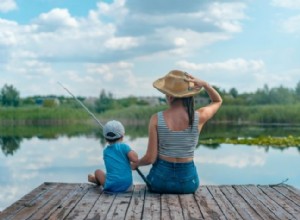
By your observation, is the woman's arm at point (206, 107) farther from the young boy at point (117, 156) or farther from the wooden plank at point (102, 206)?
the wooden plank at point (102, 206)

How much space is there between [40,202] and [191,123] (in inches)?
46.2

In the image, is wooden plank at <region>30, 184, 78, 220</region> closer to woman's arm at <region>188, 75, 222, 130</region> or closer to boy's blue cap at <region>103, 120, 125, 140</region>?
boy's blue cap at <region>103, 120, 125, 140</region>

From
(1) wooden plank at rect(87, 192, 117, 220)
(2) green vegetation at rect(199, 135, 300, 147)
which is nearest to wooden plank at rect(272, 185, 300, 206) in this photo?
(1) wooden plank at rect(87, 192, 117, 220)

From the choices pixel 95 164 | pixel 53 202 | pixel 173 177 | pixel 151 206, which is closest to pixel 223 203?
pixel 173 177

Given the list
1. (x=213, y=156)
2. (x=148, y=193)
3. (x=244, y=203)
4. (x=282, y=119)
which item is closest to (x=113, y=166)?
(x=148, y=193)

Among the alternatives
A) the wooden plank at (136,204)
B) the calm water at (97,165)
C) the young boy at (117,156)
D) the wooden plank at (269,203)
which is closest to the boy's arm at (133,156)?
the young boy at (117,156)

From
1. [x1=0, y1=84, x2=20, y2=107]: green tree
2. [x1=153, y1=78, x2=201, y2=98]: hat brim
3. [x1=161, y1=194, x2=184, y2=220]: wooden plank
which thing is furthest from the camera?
[x1=0, y1=84, x2=20, y2=107]: green tree

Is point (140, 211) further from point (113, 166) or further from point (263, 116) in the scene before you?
point (263, 116)

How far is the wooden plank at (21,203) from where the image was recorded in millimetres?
3625

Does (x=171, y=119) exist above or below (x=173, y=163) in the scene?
above

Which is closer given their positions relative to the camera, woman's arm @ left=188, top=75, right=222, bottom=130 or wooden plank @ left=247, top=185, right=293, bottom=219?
wooden plank @ left=247, top=185, right=293, bottom=219

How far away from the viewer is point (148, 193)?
4.24m

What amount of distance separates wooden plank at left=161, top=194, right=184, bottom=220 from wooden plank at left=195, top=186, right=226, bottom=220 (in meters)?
0.15

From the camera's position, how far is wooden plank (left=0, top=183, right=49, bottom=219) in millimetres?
3625
